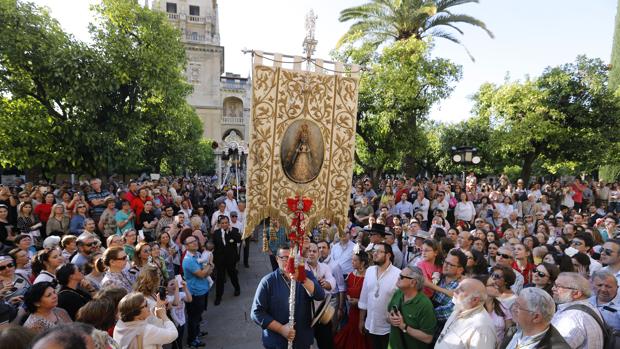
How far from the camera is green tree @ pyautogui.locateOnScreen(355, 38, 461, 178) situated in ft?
47.9

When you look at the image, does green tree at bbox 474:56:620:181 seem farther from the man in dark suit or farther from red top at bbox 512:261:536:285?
the man in dark suit

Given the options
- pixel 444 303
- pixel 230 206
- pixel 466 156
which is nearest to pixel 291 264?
pixel 444 303

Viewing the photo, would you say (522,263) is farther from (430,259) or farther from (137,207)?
(137,207)

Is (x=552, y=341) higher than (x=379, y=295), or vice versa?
(x=552, y=341)

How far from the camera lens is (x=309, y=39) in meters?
5.45

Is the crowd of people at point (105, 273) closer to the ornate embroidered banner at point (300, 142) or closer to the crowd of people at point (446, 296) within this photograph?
the crowd of people at point (446, 296)

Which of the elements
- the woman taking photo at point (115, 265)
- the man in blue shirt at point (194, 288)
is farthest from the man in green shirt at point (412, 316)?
the man in blue shirt at point (194, 288)

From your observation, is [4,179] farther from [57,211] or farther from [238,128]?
[238,128]

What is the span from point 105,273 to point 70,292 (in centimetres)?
81

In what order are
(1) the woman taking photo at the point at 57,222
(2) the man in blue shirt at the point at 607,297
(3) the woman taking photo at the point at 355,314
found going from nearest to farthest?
(2) the man in blue shirt at the point at 607,297 < (3) the woman taking photo at the point at 355,314 < (1) the woman taking photo at the point at 57,222

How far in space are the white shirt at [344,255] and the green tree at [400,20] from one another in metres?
12.0

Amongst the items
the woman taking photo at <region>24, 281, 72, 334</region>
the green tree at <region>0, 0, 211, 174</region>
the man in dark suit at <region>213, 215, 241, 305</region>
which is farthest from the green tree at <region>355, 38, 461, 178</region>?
the woman taking photo at <region>24, 281, 72, 334</region>

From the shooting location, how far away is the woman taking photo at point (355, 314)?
4.86 meters

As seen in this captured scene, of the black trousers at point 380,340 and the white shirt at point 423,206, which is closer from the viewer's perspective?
the black trousers at point 380,340
